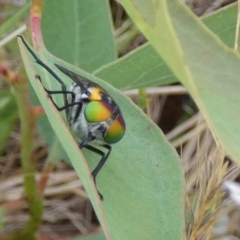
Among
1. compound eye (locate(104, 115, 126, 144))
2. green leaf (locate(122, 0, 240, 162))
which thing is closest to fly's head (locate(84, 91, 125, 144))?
compound eye (locate(104, 115, 126, 144))

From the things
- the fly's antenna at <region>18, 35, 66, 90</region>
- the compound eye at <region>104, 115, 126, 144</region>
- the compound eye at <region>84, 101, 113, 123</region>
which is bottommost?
the compound eye at <region>104, 115, 126, 144</region>

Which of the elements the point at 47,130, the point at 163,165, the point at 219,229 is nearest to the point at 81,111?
the point at 163,165

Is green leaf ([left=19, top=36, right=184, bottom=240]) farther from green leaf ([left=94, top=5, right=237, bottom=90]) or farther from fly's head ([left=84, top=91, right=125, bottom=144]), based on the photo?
green leaf ([left=94, top=5, right=237, bottom=90])

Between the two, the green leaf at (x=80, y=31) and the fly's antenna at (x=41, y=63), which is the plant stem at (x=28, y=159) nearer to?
the fly's antenna at (x=41, y=63)

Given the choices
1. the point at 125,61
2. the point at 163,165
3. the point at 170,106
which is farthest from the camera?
the point at 170,106

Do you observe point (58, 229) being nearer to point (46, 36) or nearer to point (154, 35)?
point (46, 36)
